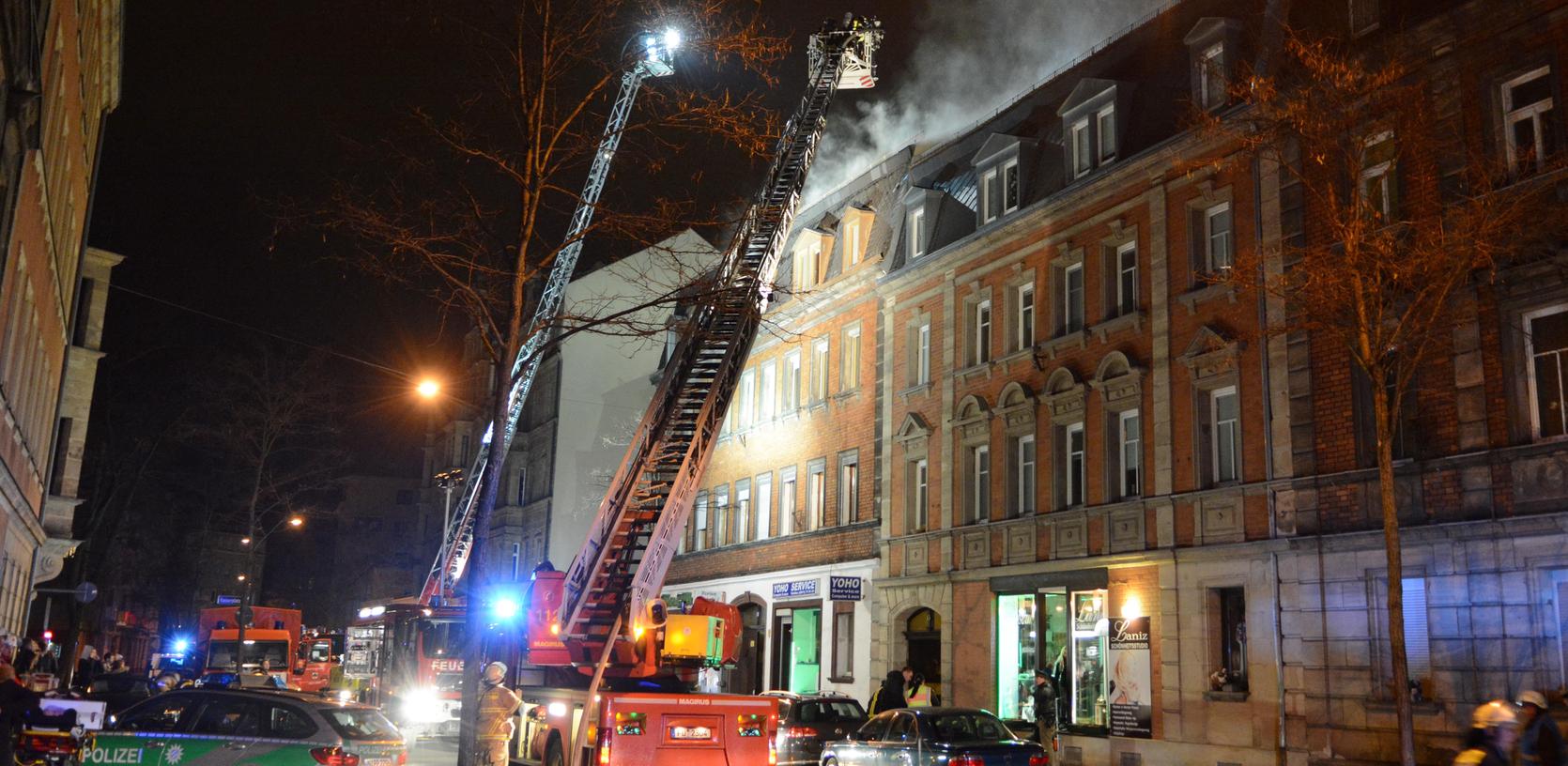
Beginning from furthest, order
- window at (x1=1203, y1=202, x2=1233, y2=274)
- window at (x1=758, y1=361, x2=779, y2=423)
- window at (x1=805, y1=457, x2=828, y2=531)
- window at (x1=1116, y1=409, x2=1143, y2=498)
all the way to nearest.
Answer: window at (x1=758, y1=361, x2=779, y2=423) < window at (x1=805, y1=457, x2=828, y2=531) < window at (x1=1116, y1=409, x2=1143, y2=498) < window at (x1=1203, y1=202, x2=1233, y2=274)

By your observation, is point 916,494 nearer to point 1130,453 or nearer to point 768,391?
point 1130,453

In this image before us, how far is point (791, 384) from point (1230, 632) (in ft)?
57.6

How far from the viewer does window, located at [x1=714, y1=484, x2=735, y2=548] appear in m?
39.2

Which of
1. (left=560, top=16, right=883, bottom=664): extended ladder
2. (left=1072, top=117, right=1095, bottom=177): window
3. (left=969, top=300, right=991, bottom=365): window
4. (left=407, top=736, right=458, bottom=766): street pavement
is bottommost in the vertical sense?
(left=407, top=736, right=458, bottom=766): street pavement

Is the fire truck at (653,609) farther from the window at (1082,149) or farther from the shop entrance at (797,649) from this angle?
the shop entrance at (797,649)

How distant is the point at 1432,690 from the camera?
17.7 metres

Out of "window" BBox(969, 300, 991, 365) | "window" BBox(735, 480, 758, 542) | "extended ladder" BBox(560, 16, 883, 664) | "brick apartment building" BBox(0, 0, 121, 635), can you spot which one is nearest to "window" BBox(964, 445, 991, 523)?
"window" BBox(969, 300, 991, 365)

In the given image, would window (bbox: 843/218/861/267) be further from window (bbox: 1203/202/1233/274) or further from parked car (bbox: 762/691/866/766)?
parked car (bbox: 762/691/866/766)

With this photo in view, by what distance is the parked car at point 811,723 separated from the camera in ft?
64.6

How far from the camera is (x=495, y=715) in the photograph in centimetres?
1581

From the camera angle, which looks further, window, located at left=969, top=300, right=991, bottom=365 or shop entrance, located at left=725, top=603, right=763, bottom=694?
shop entrance, located at left=725, top=603, right=763, bottom=694

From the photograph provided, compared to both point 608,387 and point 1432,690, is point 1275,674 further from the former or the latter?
point 608,387

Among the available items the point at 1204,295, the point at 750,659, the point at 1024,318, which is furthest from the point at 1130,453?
the point at 750,659

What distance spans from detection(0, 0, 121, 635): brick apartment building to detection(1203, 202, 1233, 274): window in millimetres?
18353
